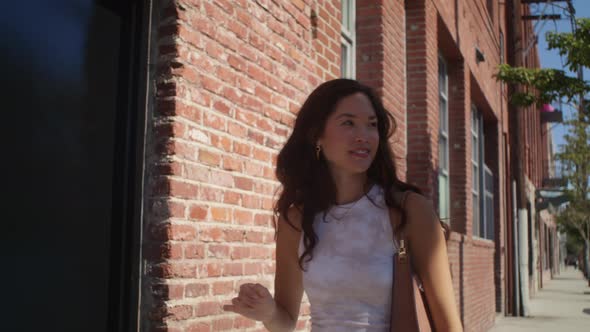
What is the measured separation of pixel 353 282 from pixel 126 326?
3.55 feet

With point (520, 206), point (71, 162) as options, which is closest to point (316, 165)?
point (71, 162)

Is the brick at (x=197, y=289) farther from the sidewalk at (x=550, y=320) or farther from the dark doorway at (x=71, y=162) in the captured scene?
the sidewalk at (x=550, y=320)

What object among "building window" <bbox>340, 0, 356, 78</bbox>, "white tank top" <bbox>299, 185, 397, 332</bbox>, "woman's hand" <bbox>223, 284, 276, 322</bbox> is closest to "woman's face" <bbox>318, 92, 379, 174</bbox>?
"white tank top" <bbox>299, 185, 397, 332</bbox>

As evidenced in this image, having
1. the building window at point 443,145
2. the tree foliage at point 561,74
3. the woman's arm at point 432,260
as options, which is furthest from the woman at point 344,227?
the tree foliage at point 561,74

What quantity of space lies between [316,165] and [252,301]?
0.64 metres

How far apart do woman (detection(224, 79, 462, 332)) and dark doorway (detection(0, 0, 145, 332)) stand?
2.13 feet

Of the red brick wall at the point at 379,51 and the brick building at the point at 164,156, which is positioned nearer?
the brick building at the point at 164,156

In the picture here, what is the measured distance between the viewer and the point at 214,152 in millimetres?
3240

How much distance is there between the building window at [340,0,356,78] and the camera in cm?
610

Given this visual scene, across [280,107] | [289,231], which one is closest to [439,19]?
[280,107]

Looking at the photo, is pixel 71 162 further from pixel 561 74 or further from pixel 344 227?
pixel 561 74

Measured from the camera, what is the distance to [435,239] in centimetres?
226

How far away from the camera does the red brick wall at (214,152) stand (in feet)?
9.43

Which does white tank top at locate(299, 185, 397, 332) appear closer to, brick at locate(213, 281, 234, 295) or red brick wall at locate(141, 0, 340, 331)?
red brick wall at locate(141, 0, 340, 331)
